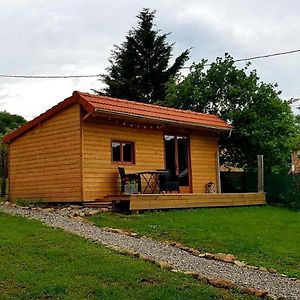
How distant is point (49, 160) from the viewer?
16062 millimetres

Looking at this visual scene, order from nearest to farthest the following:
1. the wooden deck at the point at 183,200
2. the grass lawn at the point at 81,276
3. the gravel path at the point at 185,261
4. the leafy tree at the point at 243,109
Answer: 1. the grass lawn at the point at 81,276
2. the gravel path at the point at 185,261
3. the wooden deck at the point at 183,200
4. the leafy tree at the point at 243,109

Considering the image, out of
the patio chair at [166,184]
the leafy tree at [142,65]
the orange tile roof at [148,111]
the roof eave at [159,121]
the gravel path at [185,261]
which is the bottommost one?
the gravel path at [185,261]

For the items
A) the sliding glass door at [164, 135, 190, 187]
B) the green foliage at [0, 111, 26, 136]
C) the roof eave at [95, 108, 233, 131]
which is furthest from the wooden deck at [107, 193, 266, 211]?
the green foliage at [0, 111, 26, 136]

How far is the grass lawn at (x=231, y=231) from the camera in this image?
9922 mm

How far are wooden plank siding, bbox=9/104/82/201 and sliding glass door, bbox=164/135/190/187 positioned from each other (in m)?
3.64

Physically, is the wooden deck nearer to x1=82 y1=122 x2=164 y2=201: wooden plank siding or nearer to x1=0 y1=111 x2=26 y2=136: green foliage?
x1=82 y1=122 x2=164 y2=201: wooden plank siding

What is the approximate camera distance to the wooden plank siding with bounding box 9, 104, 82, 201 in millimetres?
15188

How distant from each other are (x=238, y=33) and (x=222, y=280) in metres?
8.72

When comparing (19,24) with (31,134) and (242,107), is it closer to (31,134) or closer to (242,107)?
(31,134)

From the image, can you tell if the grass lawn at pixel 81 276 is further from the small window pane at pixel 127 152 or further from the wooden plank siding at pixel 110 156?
the small window pane at pixel 127 152

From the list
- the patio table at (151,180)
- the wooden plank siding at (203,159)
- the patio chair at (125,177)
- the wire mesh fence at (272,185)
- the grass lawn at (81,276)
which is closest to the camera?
the grass lawn at (81,276)

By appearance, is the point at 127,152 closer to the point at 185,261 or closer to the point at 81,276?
the point at 185,261

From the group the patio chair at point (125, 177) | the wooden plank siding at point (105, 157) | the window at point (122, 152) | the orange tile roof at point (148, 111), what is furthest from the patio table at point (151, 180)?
the orange tile roof at point (148, 111)

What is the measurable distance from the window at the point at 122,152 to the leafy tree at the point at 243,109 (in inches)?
241
